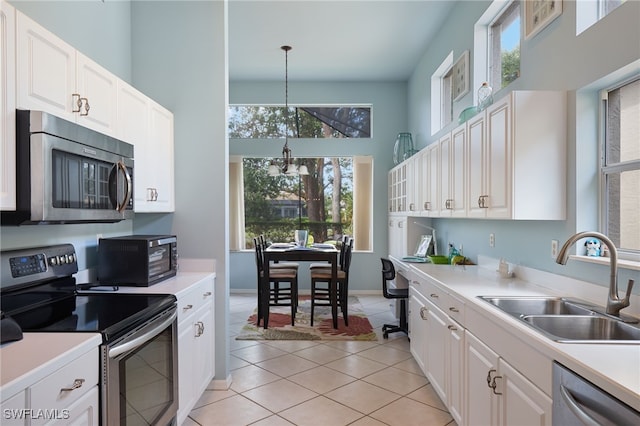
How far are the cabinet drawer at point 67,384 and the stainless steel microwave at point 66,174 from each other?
0.62 meters

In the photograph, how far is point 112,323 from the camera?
1.66 metres

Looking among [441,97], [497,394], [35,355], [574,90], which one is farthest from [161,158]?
[441,97]

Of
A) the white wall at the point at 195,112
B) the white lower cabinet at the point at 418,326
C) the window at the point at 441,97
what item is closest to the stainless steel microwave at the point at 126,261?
the white wall at the point at 195,112

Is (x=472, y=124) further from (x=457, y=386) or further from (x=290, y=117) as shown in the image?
(x=290, y=117)

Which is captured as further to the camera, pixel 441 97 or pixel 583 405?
pixel 441 97

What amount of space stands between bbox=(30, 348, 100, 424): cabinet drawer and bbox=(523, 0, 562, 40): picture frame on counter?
9.56 feet

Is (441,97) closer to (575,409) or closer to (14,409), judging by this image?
(575,409)

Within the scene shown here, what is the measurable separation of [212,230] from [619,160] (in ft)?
8.70

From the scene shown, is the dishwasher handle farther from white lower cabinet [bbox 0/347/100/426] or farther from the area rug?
the area rug

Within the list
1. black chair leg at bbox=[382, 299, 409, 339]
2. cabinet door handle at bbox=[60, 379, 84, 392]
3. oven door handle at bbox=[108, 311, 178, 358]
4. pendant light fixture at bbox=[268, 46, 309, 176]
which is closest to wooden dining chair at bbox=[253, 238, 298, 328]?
pendant light fixture at bbox=[268, 46, 309, 176]

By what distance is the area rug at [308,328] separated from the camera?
433cm

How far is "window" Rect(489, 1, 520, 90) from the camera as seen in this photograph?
9.88 feet

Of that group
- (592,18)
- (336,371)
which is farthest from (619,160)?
(336,371)

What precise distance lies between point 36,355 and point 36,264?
82 cm
